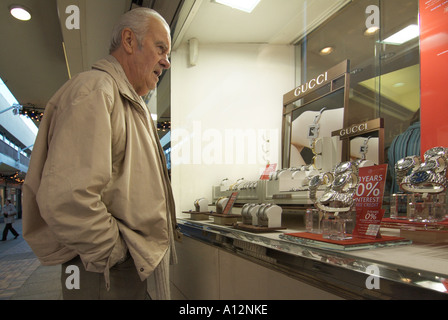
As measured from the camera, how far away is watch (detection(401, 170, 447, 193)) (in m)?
1.23

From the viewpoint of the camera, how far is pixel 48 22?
12.9 feet

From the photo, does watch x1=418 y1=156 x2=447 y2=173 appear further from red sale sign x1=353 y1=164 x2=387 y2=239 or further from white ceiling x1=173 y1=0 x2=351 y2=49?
white ceiling x1=173 y1=0 x2=351 y2=49

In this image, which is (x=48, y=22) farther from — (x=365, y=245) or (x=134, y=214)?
(x=365, y=245)

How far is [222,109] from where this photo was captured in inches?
136

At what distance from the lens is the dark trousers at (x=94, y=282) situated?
1111 millimetres

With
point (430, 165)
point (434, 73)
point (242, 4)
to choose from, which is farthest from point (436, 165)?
point (242, 4)

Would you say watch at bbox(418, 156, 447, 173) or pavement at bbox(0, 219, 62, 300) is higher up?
watch at bbox(418, 156, 447, 173)

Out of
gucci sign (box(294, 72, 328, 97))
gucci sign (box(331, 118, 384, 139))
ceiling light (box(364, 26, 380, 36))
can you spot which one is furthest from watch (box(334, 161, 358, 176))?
ceiling light (box(364, 26, 380, 36))

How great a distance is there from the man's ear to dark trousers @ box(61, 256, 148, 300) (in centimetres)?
86

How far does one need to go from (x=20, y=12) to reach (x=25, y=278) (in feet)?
11.8

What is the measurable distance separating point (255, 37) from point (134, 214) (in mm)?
2764
